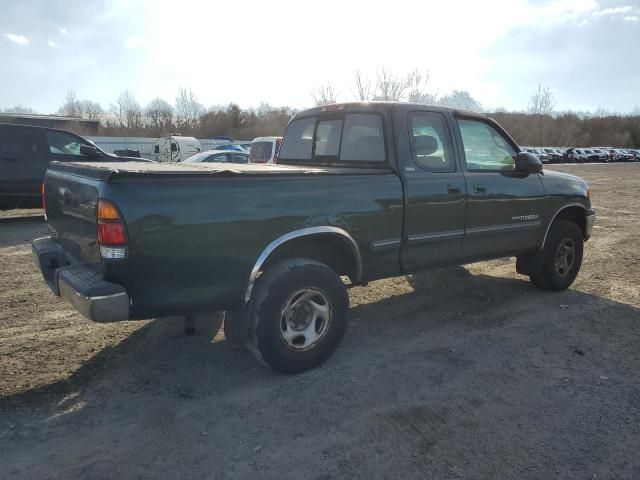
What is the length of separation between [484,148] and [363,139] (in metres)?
1.34

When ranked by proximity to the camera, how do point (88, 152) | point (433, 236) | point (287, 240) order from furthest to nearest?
point (88, 152) → point (433, 236) → point (287, 240)

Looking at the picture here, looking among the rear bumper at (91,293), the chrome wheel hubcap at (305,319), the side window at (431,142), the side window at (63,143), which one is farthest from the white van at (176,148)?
the chrome wheel hubcap at (305,319)

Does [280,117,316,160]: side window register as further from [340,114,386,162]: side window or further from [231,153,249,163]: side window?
[231,153,249,163]: side window

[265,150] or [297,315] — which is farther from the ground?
[265,150]

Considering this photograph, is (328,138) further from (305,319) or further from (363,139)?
(305,319)

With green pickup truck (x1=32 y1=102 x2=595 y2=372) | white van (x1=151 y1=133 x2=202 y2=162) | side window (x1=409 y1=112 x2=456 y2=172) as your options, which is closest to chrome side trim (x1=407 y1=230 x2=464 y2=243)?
green pickup truck (x1=32 y1=102 x2=595 y2=372)

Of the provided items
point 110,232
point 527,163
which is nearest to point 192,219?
point 110,232

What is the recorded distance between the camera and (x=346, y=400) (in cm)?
332

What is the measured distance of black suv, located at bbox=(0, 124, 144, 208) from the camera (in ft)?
30.0

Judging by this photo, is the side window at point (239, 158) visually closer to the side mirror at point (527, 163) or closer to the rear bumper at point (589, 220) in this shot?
the rear bumper at point (589, 220)

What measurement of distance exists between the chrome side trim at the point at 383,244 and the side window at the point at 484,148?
120 centimetres

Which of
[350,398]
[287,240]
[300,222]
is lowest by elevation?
[350,398]

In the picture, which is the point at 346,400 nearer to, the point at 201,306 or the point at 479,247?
the point at 201,306

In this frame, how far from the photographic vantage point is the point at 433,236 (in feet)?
14.3
